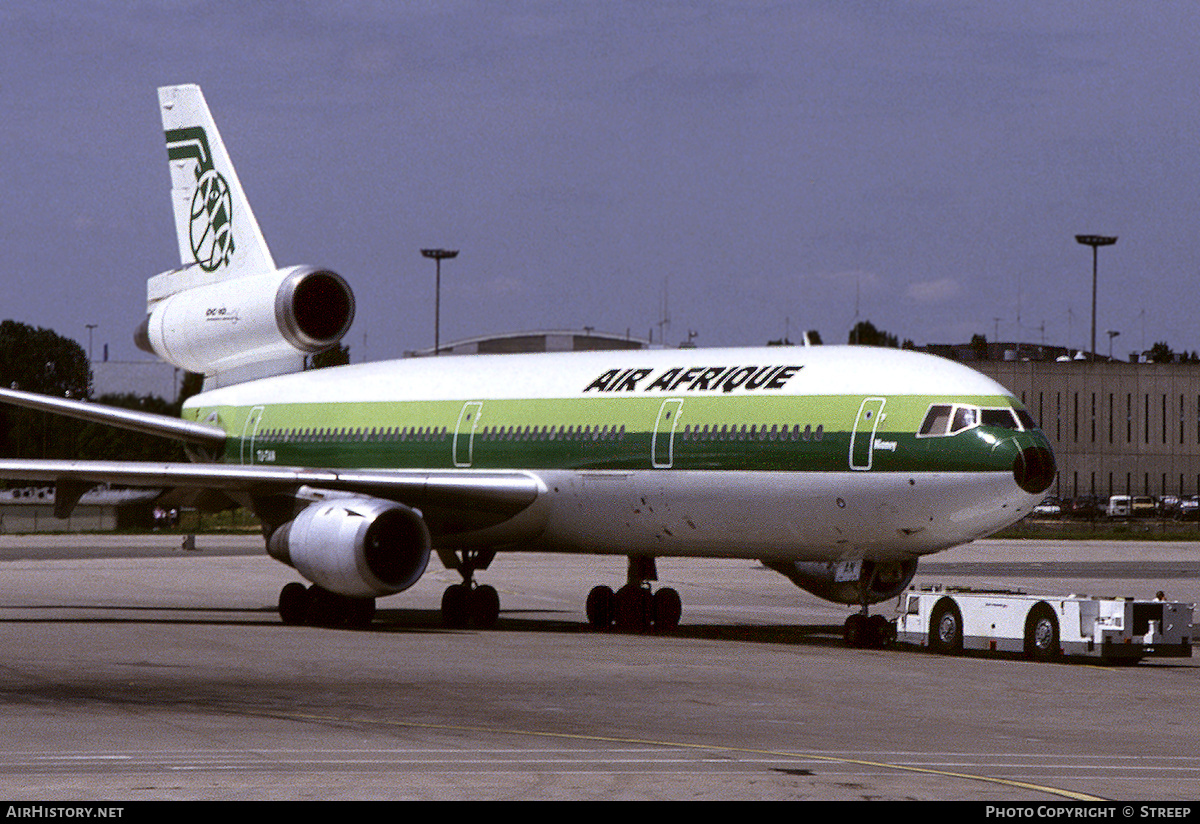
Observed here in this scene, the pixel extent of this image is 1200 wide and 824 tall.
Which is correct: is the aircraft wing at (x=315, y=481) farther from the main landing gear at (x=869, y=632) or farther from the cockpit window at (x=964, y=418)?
the cockpit window at (x=964, y=418)

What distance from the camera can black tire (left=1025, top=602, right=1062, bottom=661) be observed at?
1029 inches

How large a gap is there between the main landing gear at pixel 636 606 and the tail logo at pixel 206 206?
38.2 feet

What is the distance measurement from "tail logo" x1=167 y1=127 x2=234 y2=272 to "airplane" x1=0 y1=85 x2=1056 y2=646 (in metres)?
0.06

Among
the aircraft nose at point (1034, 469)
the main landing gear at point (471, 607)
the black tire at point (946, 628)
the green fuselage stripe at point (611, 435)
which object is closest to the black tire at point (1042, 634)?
the black tire at point (946, 628)

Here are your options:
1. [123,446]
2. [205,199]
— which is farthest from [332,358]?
[205,199]

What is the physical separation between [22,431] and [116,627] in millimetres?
96383

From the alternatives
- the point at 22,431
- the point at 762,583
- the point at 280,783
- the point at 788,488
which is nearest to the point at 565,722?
the point at 280,783

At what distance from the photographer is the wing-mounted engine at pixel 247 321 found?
120ft

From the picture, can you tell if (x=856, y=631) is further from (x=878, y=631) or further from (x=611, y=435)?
(x=611, y=435)

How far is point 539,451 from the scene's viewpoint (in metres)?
31.5

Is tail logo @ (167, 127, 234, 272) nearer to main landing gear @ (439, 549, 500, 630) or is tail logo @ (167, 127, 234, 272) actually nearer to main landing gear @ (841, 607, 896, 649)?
main landing gear @ (439, 549, 500, 630)
